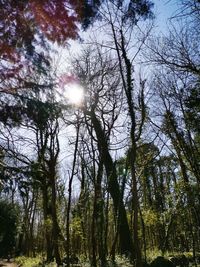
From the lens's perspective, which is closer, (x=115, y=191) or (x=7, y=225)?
(x=115, y=191)

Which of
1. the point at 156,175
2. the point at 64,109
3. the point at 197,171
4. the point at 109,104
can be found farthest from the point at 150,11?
the point at 156,175

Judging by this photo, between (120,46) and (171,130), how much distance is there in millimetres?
7770

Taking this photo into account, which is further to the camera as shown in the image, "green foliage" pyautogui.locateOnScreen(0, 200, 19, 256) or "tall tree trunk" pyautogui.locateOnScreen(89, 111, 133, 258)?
"green foliage" pyautogui.locateOnScreen(0, 200, 19, 256)

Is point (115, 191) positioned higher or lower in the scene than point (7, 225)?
higher

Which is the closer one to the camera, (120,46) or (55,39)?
(55,39)

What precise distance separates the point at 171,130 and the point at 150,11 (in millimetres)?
11288

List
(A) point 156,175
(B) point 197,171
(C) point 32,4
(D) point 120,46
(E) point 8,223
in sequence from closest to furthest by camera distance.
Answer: (C) point 32,4 → (D) point 120,46 → (B) point 197,171 → (E) point 8,223 → (A) point 156,175

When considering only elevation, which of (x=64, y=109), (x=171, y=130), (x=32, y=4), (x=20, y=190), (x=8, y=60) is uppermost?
(x=171, y=130)

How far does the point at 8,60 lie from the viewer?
361 inches

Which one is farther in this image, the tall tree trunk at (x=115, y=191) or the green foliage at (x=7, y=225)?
the green foliage at (x=7, y=225)

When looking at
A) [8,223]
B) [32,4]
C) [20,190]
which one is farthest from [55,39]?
[8,223]

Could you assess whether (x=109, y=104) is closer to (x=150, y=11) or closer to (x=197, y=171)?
(x=197, y=171)

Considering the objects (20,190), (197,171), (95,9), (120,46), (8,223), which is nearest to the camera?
(95,9)

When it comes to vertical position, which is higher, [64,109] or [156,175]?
[156,175]
